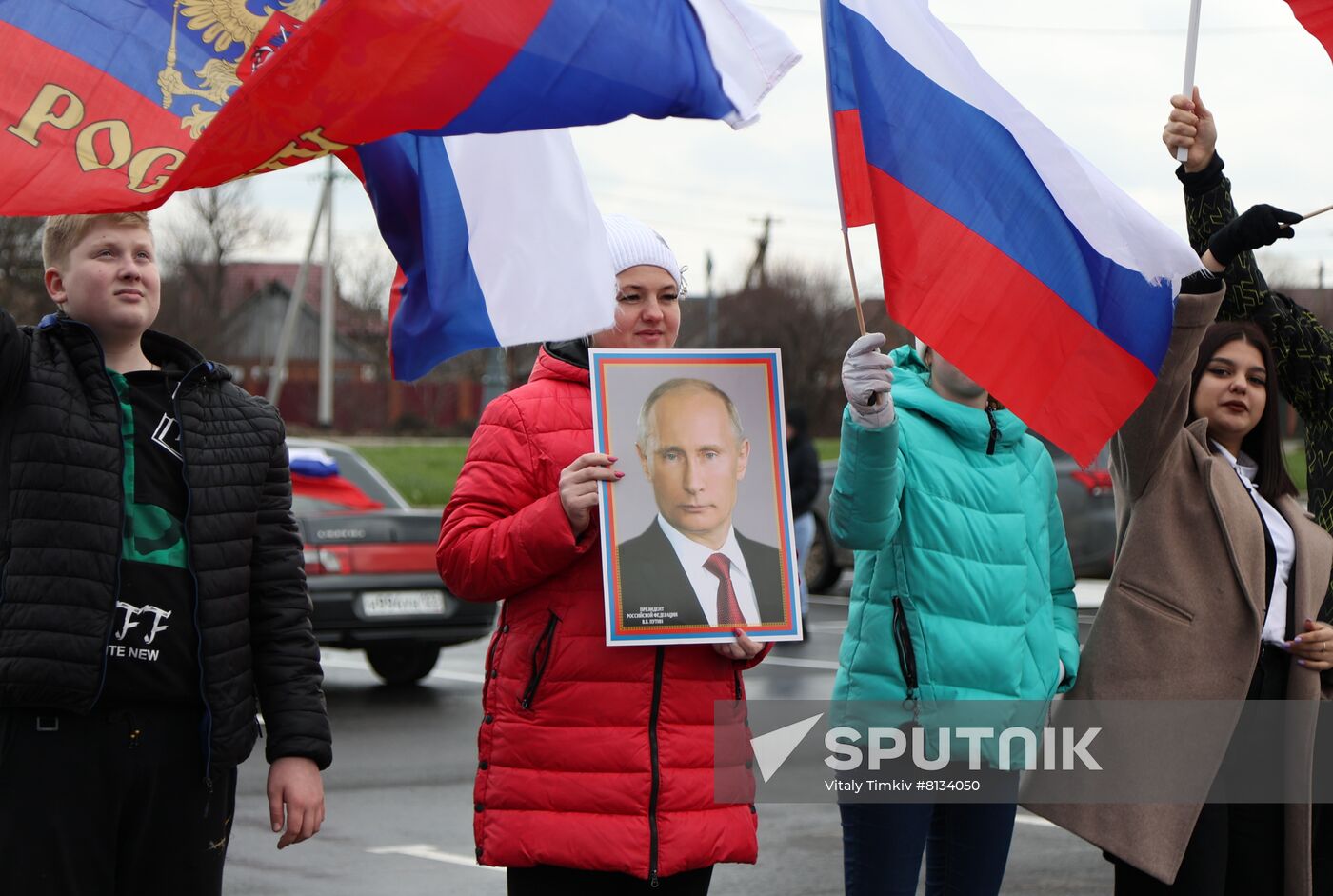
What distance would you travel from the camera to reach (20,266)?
3438 centimetres

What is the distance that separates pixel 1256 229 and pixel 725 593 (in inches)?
60.5

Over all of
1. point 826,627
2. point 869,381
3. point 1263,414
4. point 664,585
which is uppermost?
point 869,381

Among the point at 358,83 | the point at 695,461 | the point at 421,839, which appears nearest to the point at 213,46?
the point at 358,83

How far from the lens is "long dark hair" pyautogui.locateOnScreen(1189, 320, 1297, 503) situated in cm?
457

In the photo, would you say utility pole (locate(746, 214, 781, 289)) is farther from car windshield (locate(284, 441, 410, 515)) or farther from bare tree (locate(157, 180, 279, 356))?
car windshield (locate(284, 441, 410, 515))

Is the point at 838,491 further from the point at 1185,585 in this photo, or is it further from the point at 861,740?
the point at 1185,585

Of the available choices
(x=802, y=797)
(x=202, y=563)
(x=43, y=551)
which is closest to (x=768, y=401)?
(x=202, y=563)

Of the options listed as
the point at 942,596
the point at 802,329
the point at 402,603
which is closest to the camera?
the point at 942,596

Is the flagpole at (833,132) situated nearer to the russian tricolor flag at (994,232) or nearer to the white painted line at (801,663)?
the russian tricolor flag at (994,232)

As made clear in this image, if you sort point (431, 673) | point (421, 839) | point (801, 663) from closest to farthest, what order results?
point (421, 839), point (431, 673), point (801, 663)

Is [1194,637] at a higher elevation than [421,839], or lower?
higher

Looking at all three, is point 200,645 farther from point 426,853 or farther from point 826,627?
point 826,627

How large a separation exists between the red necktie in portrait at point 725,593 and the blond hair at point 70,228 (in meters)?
1.33

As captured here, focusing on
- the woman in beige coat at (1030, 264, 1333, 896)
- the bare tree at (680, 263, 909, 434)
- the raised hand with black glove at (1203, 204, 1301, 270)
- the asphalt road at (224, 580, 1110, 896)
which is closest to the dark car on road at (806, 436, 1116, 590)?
the asphalt road at (224, 580, 1110, 896)
